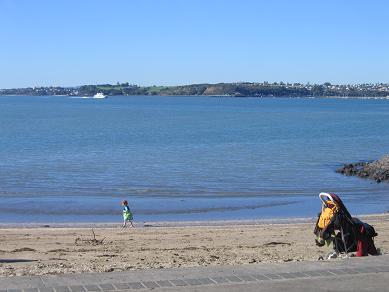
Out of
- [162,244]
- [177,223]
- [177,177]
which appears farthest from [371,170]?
[162,244]

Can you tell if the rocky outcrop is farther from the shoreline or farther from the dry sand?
the dry sand

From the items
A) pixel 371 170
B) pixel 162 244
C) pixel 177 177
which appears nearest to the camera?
pixel 162 244

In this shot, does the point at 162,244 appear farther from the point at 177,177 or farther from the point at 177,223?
the point at 177,177

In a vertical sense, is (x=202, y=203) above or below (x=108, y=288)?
below

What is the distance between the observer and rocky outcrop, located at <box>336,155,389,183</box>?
133 feet

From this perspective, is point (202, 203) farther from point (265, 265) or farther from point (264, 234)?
point (265, 265)

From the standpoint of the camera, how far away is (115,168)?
44344 mm

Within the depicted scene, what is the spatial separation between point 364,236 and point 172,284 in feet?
12.3

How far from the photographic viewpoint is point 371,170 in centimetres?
4269

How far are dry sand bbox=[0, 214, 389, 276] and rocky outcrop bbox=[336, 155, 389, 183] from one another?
17825mm

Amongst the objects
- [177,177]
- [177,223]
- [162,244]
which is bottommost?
[177,177]

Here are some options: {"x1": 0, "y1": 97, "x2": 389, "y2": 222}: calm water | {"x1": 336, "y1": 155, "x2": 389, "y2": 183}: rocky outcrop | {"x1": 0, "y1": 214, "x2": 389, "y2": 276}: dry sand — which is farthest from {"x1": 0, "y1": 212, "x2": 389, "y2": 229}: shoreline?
{"x1": 336, "y1": 155, "x2": 389, "y2": 183}: rocky outcrop

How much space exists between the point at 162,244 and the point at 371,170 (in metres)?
27.8

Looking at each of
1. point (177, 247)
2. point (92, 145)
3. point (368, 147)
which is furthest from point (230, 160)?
point (177, 247)
